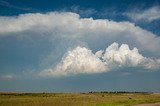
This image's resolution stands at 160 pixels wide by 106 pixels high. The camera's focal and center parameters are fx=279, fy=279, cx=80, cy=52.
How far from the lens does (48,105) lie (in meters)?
61.0

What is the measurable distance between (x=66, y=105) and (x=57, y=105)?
6.52ft

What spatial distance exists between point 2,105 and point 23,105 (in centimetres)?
449

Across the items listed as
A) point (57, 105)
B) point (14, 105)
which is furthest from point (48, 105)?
point (14, 105)

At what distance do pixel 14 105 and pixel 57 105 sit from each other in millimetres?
9304

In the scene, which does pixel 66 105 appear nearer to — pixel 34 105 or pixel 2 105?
pixel 34 105

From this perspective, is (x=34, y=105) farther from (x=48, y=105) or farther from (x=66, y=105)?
(x=66, y=105)

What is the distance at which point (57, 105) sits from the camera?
2420 inches

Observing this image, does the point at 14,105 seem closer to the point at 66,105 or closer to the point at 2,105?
the point at 2,105

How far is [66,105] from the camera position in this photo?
61.4 meters

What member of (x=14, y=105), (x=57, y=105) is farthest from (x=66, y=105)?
(x=14, y=105)

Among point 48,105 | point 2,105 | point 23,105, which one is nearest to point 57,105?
point 48,105

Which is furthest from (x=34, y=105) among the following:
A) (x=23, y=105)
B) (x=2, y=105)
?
(x=2, y=105)

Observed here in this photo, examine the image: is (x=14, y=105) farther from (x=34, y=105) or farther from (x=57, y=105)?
(x=57, y=105)

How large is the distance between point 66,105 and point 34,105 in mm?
6970
